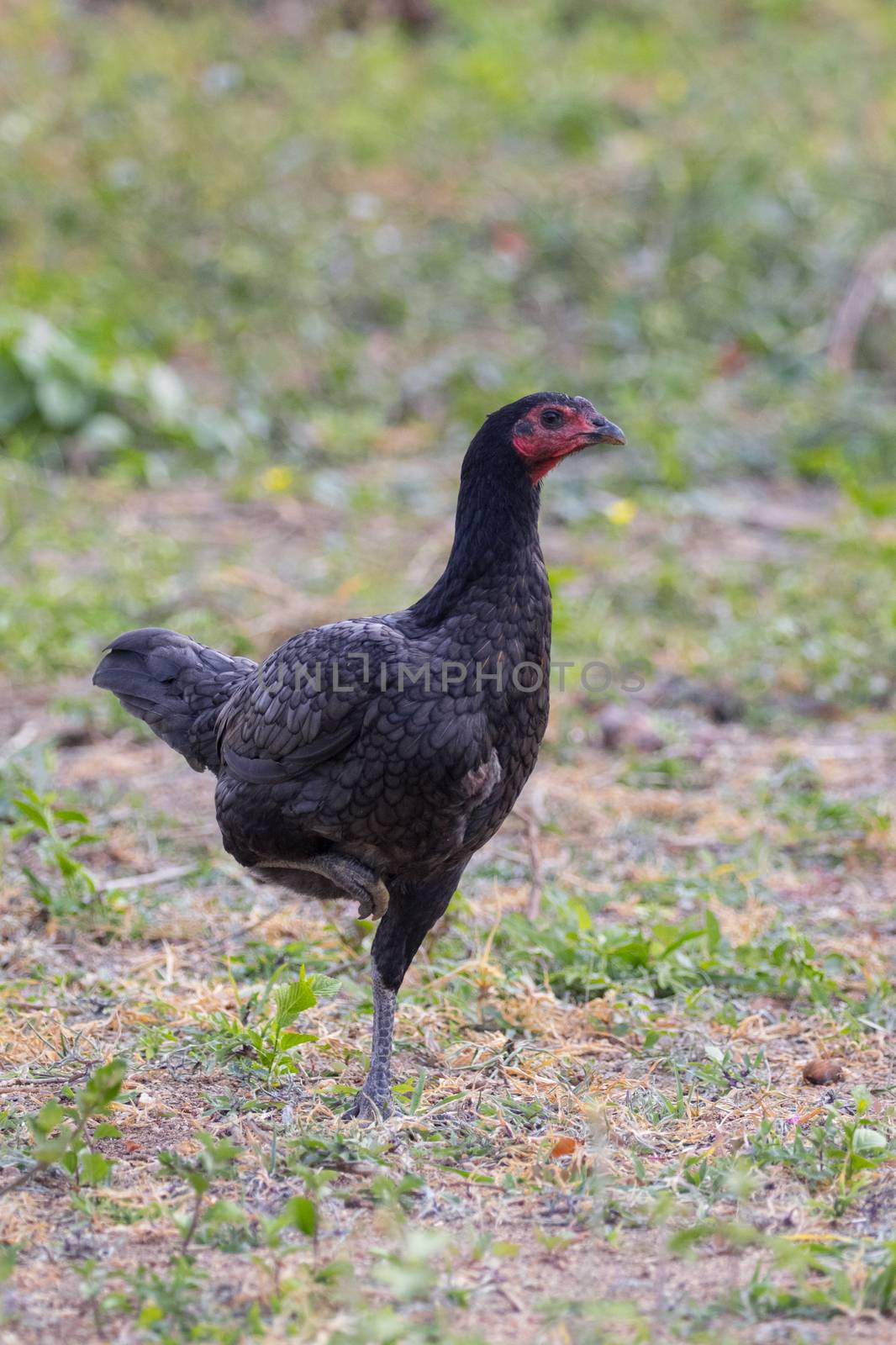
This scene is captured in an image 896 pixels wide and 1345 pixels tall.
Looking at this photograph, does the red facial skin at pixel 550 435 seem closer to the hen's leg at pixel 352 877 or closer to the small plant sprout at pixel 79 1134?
the hen's leg at pixel 352 877

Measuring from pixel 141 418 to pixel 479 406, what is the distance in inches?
77.8

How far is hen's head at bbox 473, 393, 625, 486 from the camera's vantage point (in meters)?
3.45

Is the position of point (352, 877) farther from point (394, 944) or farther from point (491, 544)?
point (491, 544)

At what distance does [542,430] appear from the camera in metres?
3.45

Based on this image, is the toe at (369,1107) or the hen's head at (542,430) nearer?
the toe at (369,1107)

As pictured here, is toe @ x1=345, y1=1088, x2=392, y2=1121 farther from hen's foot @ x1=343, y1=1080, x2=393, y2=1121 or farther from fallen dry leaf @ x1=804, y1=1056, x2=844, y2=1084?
fallen dry leaf @ x1=804, y1=1056, x2=844, y2=1084

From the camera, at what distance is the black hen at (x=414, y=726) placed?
3.26 meters

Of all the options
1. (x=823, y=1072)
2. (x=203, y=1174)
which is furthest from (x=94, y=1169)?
(x=823, y=1072)

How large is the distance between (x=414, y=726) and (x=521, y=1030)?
1.06 meters

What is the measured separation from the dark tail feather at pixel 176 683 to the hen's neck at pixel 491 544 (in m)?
0.75

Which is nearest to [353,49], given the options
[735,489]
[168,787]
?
[735,489]

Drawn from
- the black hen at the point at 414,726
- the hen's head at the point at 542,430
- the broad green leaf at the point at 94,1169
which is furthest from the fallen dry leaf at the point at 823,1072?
the broad green leaf at the point at 94,1169

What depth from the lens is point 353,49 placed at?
13.3 m

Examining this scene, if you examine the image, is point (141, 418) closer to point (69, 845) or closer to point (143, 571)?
point (143, 571)
